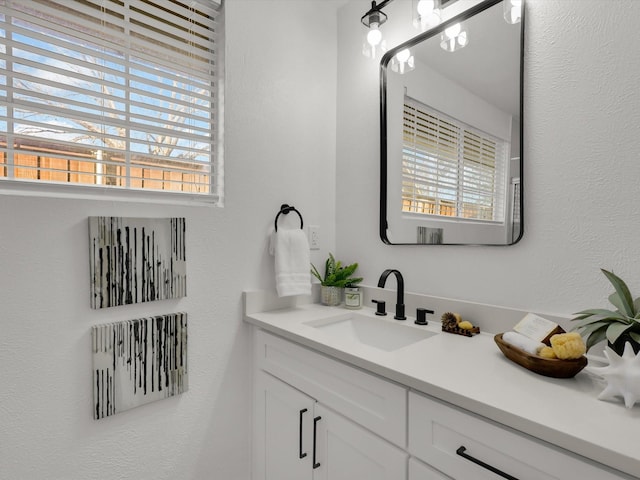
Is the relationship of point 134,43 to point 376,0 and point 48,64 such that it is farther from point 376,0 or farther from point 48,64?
point 376,0

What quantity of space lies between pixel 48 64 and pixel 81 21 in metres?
0.18

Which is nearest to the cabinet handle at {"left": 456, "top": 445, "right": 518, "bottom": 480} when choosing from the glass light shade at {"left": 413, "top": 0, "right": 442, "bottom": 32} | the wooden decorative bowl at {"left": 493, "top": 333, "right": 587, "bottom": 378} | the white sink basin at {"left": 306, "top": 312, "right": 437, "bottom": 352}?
the wooden decorative bowl at {"left": 493, "top": 333, "right": 587, "bottom": 378}

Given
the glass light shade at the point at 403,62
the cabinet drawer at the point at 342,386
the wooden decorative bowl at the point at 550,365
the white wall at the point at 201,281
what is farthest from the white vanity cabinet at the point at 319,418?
the glass light shade at the point at 403,62

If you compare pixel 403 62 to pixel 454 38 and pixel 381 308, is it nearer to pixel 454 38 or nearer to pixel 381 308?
pixel 454 38

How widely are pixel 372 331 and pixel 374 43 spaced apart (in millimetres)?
1234

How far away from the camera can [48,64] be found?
1.11m

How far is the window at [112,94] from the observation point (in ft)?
3.51

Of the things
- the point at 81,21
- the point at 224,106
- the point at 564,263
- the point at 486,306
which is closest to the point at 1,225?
the point at 81,21

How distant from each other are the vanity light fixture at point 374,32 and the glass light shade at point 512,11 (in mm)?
482

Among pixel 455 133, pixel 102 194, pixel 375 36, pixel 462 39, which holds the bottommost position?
pixel 102 194

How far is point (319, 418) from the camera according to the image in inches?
44.8

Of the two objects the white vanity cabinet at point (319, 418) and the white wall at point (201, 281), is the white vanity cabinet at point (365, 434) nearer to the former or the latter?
the white vanity cabinet at point (319, 418)

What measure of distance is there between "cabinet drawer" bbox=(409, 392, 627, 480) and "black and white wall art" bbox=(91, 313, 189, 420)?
0.87m

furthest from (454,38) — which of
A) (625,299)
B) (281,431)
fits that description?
(281,431)
